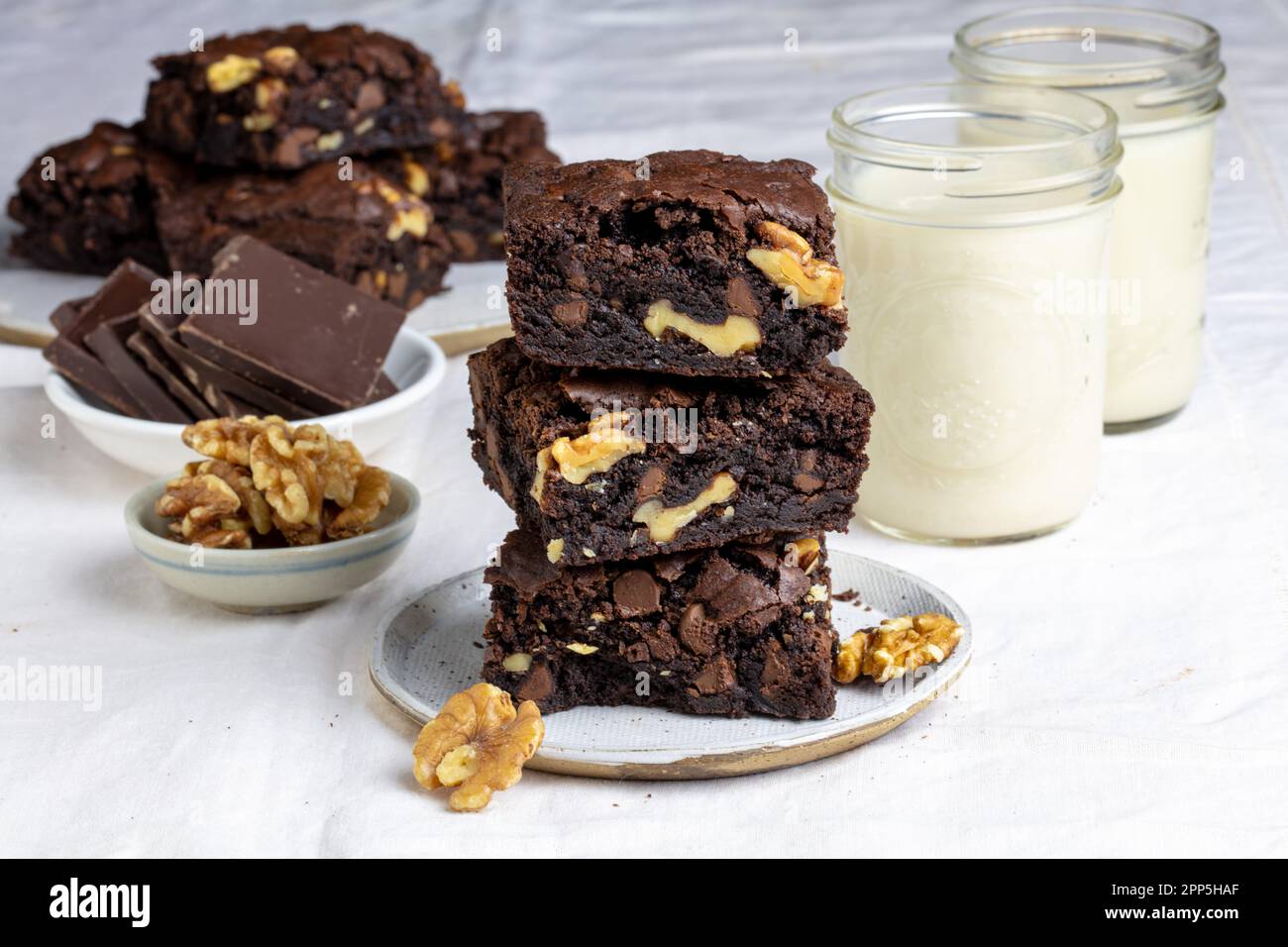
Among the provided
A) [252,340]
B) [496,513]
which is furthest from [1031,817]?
[252,340]

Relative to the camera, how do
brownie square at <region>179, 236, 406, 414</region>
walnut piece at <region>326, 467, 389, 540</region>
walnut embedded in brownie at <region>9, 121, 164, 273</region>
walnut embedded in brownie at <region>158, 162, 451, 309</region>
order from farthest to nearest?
walnut embedded in brownie at <region>9, 121, 164, 273</region> → walnut embedded in brownie at <region>158, 162, 451, 309</region> → brownie square at <region>179, 236, 406, 414</region> → walnut piece at <region>326, 467, 389, 540</region>

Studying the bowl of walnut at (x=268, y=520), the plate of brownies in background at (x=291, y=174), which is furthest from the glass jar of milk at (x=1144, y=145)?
the bowl of walnut at (x=268, y=520)

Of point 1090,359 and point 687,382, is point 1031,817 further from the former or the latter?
point 1090,359

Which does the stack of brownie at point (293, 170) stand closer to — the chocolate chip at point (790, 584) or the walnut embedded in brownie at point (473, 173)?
the walnut embedded in brownie at point (473, 173)

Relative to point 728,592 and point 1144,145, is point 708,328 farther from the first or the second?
point 1144,145

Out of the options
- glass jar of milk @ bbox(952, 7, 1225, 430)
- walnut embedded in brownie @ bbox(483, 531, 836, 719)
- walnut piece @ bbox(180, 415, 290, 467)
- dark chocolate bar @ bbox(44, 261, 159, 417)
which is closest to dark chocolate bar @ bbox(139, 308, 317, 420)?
dark chocolate bar @ bbox(44, 261, 159, 417)

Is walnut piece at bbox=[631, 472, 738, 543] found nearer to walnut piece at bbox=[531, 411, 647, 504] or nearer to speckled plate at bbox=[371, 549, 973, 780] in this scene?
walnut piece at bbox=[531, 411, 647, 504]

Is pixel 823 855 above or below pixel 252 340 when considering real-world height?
below
